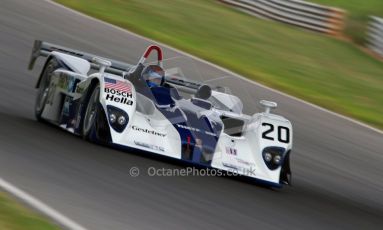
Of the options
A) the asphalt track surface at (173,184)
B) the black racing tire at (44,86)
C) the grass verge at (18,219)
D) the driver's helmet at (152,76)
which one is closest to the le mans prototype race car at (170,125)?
the driver's helmet at (152,76)

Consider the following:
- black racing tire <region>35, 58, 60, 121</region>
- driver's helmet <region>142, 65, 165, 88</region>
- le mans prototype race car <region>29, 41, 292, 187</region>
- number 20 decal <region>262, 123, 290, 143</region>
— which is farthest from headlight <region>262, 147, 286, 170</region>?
black racing tire <region>35, 58, 60, 121</region>

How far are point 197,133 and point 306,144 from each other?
434 cm

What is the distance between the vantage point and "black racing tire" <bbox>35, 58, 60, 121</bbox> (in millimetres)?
11008

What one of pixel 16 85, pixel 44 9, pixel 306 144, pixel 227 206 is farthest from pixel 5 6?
pixel 227 206

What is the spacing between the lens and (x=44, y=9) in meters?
18.5

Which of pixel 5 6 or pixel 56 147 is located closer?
pixel 56 147

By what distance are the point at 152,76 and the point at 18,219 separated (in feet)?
12.6

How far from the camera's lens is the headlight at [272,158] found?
30.7ft

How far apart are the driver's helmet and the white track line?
2.86 m

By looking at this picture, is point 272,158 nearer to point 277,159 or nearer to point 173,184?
point 277,159

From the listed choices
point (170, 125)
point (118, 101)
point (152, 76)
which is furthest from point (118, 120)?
point (152, 76)

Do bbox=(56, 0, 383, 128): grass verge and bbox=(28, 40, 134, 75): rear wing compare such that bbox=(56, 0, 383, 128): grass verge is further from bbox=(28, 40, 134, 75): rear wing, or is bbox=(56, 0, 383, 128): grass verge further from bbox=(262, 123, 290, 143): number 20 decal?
bbox=(262, 123, 290, 143): number 20 decal

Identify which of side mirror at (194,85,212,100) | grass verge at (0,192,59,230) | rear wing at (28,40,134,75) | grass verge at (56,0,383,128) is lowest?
grass verge at (0,192,59,230)

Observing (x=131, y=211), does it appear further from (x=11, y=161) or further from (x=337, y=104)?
(x=337, y=104)
